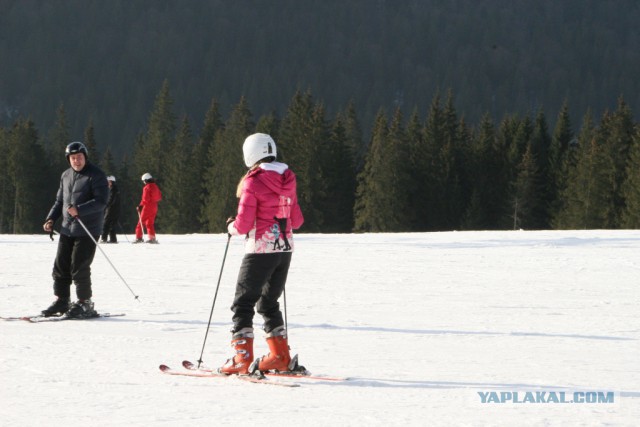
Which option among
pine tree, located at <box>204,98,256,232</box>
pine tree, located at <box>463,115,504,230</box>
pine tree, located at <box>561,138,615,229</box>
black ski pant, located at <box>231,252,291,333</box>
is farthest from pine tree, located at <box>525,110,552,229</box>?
black ski pant, located at <box>231,252,291,333</box>

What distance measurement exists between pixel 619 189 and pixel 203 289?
2203 inches

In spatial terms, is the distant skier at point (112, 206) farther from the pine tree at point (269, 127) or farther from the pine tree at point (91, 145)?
the pine tree at point (91, 145)

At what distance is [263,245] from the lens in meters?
6.13

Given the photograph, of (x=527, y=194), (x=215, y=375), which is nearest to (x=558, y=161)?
(x=527, y=194)

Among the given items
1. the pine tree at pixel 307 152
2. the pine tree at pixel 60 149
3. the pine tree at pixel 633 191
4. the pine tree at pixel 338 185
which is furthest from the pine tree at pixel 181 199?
the pine tree at pixel 633 191

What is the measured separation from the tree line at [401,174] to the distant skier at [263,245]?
52.2 metres

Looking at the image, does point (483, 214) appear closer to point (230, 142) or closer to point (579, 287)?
point (230, 142)

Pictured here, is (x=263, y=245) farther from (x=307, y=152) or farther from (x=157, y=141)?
(x=157, y=141)

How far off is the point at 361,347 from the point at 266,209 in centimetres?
189

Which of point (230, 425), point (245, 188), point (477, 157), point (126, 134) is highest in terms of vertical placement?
point (126, 134)

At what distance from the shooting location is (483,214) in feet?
212

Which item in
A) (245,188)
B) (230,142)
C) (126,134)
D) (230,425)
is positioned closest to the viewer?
(230,425)

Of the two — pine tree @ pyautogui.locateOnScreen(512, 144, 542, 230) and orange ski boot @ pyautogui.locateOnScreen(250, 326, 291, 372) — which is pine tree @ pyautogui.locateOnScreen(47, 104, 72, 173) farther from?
orange ski boot @ pyautogui.locateOnScreen(250, 326, 291, 372)

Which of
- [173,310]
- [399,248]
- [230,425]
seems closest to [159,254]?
[399,248]
